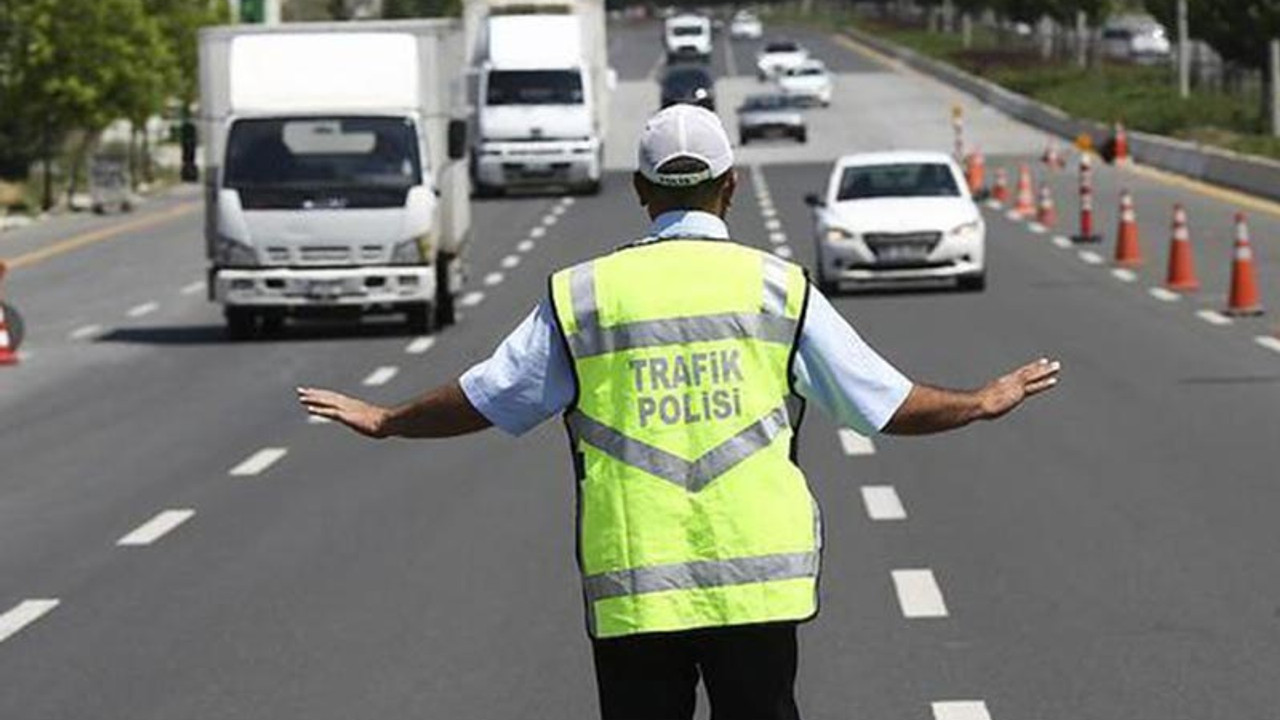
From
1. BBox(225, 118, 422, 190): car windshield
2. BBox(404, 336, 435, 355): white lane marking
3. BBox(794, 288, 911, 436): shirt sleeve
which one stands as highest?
BBox(794, 288, 911, 436): shirt sleeve

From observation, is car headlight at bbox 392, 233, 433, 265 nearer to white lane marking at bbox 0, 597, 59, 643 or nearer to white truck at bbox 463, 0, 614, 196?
white lane marking at bbox 0, 597, 59, 643

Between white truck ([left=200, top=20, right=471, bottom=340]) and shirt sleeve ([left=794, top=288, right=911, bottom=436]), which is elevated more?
shirt sleeve ([left=794, top=288, right=911, bottom=436])

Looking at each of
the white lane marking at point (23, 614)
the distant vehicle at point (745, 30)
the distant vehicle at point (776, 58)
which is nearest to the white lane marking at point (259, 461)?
the white lane marking at point (23, 614)

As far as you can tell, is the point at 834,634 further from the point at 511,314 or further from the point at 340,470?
the point at 511,314

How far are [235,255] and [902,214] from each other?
696cm

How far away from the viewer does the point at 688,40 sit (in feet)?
454

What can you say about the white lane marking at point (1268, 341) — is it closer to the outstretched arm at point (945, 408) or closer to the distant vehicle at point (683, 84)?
the outstretched arm at point (945, 408)

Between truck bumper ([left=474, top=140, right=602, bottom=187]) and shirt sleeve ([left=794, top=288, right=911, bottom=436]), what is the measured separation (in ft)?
169

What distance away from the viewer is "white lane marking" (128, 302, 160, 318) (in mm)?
34094

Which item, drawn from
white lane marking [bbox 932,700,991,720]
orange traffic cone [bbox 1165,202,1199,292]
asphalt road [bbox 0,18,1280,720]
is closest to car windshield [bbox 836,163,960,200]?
orange traffic cone [bbox 1165,202,1199,292]

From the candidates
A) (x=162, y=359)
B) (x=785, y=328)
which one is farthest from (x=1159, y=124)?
(x=785, y=328)

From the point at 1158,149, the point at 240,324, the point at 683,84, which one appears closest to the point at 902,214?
the point at 240,324

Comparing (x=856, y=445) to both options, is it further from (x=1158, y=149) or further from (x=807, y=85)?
(x=807, y=85)

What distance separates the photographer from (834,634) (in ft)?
40.5
